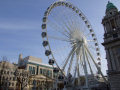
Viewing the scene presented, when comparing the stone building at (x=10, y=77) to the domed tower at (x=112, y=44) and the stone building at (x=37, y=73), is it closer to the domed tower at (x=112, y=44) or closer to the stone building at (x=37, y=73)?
the stone building at (x=37, y=73)

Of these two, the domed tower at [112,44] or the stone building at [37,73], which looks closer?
the domed tower at [112,44]

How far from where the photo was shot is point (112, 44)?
127ft

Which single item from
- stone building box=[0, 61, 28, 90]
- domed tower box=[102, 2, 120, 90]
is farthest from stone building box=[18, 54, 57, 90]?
domed tower box=[102, 2, 120, 90]

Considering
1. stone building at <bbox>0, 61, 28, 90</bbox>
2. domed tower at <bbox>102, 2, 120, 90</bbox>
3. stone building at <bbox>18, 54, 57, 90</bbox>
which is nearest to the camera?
domed tower at <bbox>102, 2, 120, 90</bbox>

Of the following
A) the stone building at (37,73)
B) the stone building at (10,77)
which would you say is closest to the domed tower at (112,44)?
the stone building at (37,73)

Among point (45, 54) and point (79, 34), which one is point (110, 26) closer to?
point (79, 34)

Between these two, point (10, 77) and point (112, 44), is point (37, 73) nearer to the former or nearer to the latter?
point (10, 77)

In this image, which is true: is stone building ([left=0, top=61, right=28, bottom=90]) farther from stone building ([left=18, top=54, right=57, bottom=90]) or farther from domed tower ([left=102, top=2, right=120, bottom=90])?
domed tower ([left=102, top=2, right=120, bottom=90])

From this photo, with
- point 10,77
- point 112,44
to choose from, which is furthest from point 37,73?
point 112,44

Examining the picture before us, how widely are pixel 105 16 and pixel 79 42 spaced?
15.0 metres

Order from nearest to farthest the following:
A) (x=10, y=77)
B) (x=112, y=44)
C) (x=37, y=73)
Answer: (x=112, y=44) < (x=10, y=77) < (x=37, y=73)

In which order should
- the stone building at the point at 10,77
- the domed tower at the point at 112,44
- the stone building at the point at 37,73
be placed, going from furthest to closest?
the stone building at the point at 37,73
the stone building at the point at 10,77
the domed tower at the point at 112,44

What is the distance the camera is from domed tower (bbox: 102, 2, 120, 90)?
112ft

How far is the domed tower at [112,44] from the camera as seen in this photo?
112 ft
